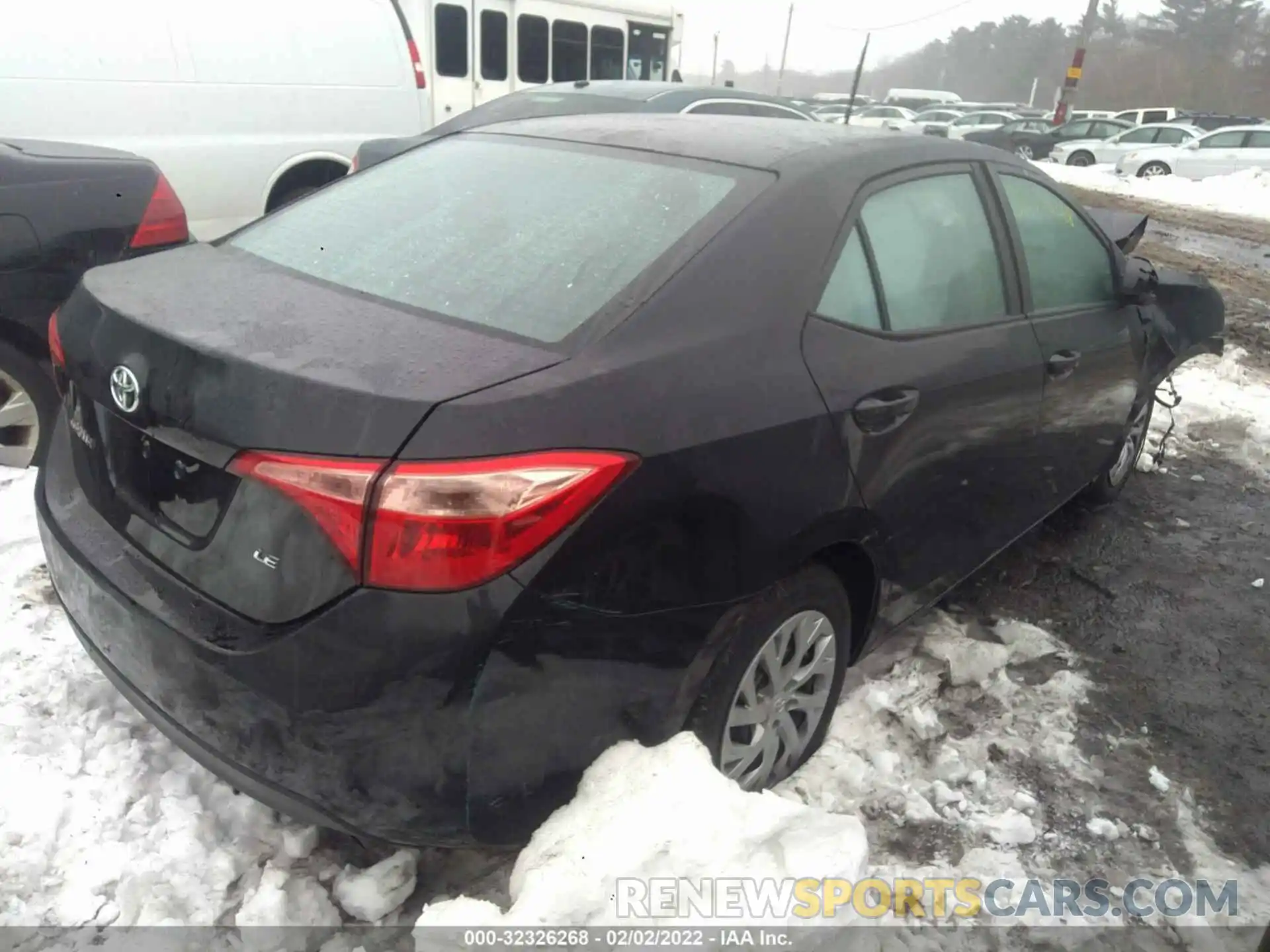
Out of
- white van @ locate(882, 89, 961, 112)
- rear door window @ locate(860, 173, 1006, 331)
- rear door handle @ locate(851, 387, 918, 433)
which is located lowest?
white van @ locate(882, 89, 961, 112)

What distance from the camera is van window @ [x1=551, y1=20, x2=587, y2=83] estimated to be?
1315cm

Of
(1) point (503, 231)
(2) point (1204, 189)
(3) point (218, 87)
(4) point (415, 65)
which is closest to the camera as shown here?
(1) point (503, 231)

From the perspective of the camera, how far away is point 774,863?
6.31ft

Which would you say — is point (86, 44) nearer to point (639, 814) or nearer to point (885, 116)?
point (639, 814)

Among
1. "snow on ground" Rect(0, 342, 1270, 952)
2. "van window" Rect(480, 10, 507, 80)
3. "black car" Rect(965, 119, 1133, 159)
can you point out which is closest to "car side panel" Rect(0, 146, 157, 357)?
"snow on ground" Rect(0, 342, 1270, 952)

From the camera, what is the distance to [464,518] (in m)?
1.64

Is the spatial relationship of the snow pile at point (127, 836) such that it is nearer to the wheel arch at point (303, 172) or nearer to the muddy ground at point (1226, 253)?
A: the wheel arch at point (303, 172)

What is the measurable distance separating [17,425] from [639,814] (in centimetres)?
313

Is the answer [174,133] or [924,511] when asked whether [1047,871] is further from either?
[174,133]

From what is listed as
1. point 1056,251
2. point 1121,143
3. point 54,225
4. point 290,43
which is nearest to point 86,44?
point 290,43

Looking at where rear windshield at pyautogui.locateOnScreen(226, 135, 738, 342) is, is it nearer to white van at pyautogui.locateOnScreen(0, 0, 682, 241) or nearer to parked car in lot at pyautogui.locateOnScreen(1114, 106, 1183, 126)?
white van at pyautogui.locateOnScreen(0, 0, 682, 241)

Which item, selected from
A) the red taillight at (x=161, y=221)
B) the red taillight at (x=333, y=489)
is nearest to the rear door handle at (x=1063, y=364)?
the red taillight at (x=333, y=489)

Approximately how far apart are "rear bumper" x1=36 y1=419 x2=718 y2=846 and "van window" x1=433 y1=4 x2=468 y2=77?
36.9 ft

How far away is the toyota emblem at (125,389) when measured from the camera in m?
1.90
